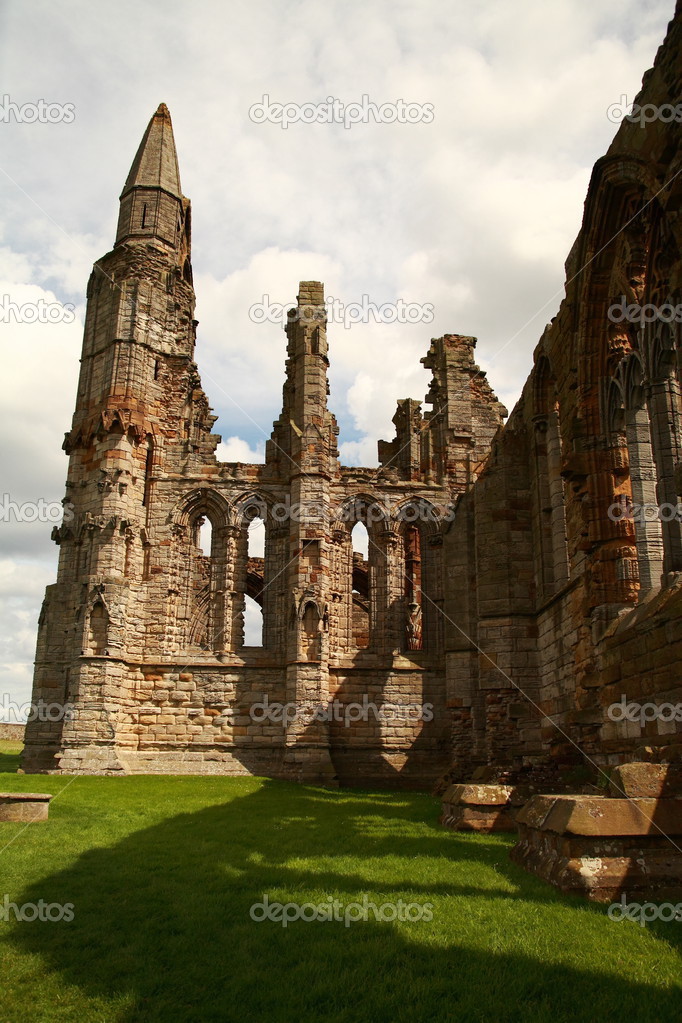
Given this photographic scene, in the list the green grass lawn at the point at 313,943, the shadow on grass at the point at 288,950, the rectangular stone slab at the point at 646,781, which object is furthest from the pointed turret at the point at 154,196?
the rectangular stone slab at the point at 646,781

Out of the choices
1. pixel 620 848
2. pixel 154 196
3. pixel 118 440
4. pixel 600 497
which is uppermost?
pixel 154 196

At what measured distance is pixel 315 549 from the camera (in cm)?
2158

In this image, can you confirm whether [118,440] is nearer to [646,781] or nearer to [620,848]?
[646,781]

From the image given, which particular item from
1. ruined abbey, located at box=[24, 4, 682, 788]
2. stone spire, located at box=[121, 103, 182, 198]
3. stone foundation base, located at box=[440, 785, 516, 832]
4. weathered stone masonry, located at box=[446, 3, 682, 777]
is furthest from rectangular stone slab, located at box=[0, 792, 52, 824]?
stone spire, located at box=[121, 103, 182, 198]

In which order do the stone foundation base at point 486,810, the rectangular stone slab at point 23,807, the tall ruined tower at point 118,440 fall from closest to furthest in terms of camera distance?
the stone foundation base at point 486,810
the rectangular stone slab at point 23,807
the tall ruined tower at point 118,440

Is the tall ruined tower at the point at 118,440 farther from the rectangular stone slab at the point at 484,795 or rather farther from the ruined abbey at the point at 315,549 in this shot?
the rectangular stone slab at the point at 484,795

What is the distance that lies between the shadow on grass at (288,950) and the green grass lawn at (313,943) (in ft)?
0.04

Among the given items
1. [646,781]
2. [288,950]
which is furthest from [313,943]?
[646,781]

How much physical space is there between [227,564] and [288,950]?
1782 centimetres

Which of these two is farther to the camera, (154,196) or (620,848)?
(154,196)

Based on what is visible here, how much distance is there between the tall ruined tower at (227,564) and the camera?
2044 cm

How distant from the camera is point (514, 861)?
6875mm

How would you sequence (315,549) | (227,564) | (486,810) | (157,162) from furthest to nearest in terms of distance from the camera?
(157,162)
(227,564)
(315,549)
(486,810)

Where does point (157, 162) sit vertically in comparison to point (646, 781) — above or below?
above
